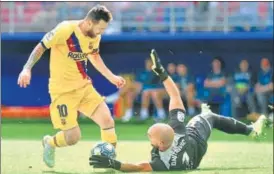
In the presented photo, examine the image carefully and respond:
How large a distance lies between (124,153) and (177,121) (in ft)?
11.3

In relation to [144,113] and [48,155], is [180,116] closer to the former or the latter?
[48,155]

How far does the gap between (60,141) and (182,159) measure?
1.88 meters

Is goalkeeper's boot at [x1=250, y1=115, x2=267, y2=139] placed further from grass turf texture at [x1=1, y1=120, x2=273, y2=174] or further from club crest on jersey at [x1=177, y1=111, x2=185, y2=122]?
club crest on jersey at [x1=177, y1=111, x2=185, y2=122]

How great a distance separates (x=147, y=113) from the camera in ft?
72.0

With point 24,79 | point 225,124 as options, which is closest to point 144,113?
point 225,124

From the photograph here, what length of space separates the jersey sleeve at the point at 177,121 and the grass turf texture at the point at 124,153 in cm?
53

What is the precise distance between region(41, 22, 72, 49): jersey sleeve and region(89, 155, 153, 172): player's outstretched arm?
173 cm

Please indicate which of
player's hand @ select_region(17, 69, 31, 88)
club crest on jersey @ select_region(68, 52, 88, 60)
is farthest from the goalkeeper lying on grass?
player's hand @ select_region(17, 69, 31, 88)

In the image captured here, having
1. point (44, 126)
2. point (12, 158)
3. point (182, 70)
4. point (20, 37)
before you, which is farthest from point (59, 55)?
point (20, 37)

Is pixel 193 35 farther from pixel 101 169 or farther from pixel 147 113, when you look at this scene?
pixel 101 169

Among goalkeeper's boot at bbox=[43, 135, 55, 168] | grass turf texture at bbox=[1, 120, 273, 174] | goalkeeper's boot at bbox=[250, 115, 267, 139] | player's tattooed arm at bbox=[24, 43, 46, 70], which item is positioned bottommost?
grass turf texture at bbox=[1, 120, 273, 174]

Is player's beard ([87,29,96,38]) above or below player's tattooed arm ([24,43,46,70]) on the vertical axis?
above

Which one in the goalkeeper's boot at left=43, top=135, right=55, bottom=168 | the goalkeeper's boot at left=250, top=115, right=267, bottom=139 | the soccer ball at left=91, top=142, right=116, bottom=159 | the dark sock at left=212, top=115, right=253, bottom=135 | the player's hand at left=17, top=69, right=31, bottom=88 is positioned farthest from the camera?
the goalkeeper's boot at left=250, top=115, right=267, bottom=139

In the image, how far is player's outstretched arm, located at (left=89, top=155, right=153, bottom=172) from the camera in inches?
334
